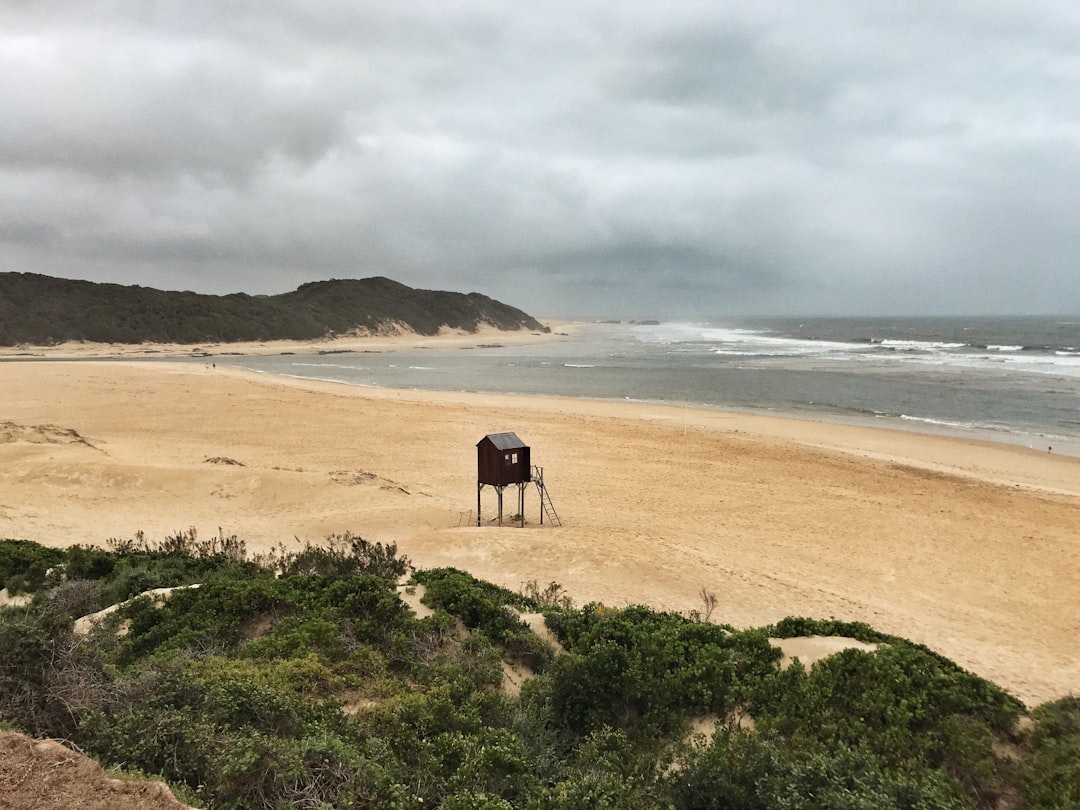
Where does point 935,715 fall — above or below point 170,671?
below

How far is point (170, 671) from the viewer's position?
4.95m

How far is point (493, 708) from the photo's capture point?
549cm

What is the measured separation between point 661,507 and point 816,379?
32.7 meters

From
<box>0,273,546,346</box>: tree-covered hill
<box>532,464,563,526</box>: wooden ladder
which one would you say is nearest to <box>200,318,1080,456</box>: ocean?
<box>532,464,563,526</box>: wooden ladder

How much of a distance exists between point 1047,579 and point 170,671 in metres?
14.3

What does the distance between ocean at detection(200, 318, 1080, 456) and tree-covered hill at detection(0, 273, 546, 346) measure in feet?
72.9

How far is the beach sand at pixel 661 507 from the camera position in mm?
10539

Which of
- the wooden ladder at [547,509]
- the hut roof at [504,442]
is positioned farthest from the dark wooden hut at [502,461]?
the wooden ladder at [547,509]

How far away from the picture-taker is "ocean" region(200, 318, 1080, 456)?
2972 centimetres

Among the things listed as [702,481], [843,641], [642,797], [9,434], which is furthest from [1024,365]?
[9,434]

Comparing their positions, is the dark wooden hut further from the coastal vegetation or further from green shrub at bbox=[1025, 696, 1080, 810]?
green shrub at bbox=[1025, 696, 1080, 810]

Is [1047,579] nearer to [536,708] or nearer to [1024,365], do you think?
[536,708]

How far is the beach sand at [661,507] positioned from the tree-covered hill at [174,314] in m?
58.9

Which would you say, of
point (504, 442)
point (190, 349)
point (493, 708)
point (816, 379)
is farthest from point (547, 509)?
point (190, 349)
